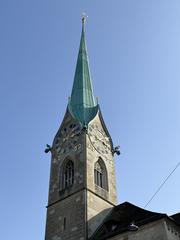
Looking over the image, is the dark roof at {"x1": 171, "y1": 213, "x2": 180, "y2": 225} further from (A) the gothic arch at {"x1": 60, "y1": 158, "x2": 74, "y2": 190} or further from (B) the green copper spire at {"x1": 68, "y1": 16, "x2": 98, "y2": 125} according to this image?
(B) the green copper spire at {"x1": 68, "y1": 16, "x2": 98, "y2": 125}

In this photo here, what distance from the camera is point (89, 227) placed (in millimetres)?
18078

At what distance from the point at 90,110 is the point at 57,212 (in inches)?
303

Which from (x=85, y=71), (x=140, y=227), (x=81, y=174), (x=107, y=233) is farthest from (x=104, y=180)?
(x=85, y=71)

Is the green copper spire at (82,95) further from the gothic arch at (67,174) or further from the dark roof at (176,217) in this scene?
the dark roof at (176,217)

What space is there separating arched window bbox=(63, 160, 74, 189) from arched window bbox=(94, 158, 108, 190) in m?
1.33

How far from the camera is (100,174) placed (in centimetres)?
2181

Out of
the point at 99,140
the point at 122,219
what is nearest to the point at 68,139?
the point at 99,140

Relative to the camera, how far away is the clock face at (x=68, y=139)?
2245 centimetres

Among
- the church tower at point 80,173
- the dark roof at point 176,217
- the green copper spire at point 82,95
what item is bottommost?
the dark roof at point 176,217

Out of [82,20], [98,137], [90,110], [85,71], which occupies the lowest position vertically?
[98,137]

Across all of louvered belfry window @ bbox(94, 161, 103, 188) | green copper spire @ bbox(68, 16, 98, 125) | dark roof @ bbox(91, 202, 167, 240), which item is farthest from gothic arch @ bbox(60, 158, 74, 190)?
dark roof @ bbox(91, 202, 167, 240)

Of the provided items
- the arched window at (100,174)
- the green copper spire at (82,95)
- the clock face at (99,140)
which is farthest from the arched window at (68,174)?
the green copper spire at (82,95)

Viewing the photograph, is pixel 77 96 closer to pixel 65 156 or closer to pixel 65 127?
pixel 65 127

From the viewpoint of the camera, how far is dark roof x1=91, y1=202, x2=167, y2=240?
16078 millimetres
